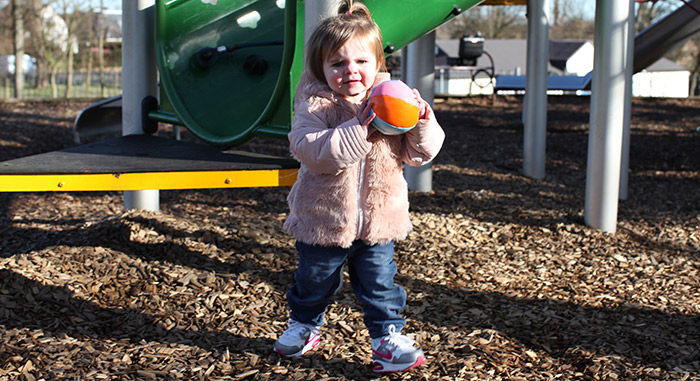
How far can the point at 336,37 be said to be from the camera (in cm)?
210

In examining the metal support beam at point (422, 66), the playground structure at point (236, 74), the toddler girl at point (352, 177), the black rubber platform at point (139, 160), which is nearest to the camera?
the toddler girl at point (352, 177)

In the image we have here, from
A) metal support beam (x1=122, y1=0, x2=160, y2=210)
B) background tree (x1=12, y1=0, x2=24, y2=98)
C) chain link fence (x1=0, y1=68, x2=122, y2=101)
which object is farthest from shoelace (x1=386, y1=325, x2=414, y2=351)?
background tree (x1=12, y1=0, x2=24, y2=98)

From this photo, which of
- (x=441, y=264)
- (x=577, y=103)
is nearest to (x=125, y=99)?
(x=441, y=264)

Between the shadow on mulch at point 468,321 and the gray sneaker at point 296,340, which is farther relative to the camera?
the shadow on mulch at point 468,321

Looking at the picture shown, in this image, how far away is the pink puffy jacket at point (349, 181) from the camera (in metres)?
2.14

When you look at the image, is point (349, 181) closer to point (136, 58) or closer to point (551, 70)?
point (136, 58)

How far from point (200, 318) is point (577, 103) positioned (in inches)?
488

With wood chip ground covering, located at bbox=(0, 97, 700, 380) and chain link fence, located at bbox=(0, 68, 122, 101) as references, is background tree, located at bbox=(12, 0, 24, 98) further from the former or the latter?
wood chip ground covering, located at bbox=(0, 97, 700, 380)

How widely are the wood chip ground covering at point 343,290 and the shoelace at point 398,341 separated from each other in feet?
0.37

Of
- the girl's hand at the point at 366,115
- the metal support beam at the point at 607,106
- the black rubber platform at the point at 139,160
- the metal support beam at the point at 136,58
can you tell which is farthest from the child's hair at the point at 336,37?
the metal support beam at the point at 607,106

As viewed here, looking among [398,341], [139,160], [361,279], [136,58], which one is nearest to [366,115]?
[361,279]

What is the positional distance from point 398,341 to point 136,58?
2416mm

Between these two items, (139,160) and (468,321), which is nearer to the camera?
(468,321)

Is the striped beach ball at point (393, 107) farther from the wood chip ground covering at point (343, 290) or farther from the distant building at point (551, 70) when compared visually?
the distant building at point (551, 70)
